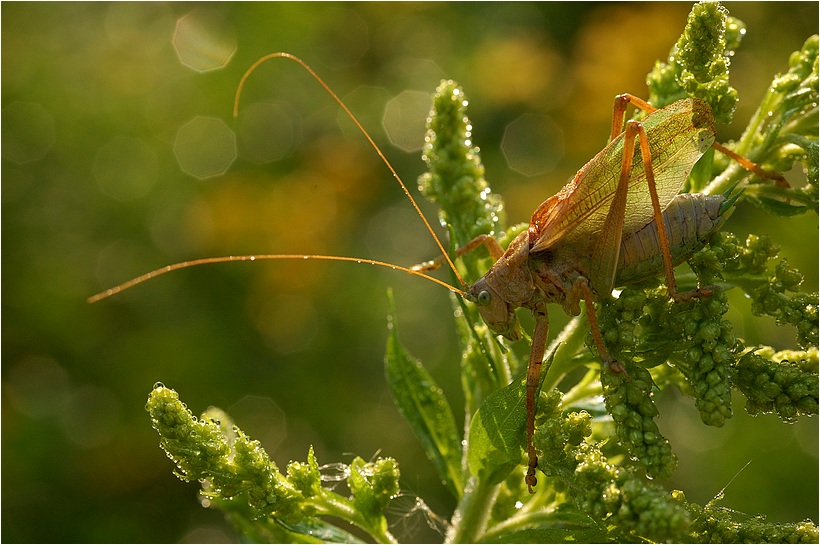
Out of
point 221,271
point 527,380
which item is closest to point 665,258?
point 527,380

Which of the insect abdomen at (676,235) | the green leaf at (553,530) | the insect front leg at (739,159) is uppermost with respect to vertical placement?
the insect front leg at (739,159)

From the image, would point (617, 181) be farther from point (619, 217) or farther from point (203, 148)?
point (203, 148)

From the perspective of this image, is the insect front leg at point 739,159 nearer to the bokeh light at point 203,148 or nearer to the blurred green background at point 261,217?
the blurred green background at point 261,217

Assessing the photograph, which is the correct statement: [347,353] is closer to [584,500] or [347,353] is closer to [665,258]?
[665,258]

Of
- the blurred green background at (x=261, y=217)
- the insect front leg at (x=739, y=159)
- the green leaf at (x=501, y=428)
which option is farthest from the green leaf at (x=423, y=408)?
the blurred green background at (x=261, y=217)

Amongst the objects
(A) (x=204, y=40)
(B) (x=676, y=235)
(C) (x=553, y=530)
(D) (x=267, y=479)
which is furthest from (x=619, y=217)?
(A) (x=204, y=40)

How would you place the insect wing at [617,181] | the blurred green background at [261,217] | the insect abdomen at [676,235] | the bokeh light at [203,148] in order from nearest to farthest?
the insect abdomen at [676,235] → the insect wing at [617,181] → the blurred green background at [261,217] → the bokeh light at [203,148]

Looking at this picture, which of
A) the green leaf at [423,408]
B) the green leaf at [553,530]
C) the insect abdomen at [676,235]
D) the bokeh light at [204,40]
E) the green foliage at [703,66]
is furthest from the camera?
the bokeh light at [204,40]
